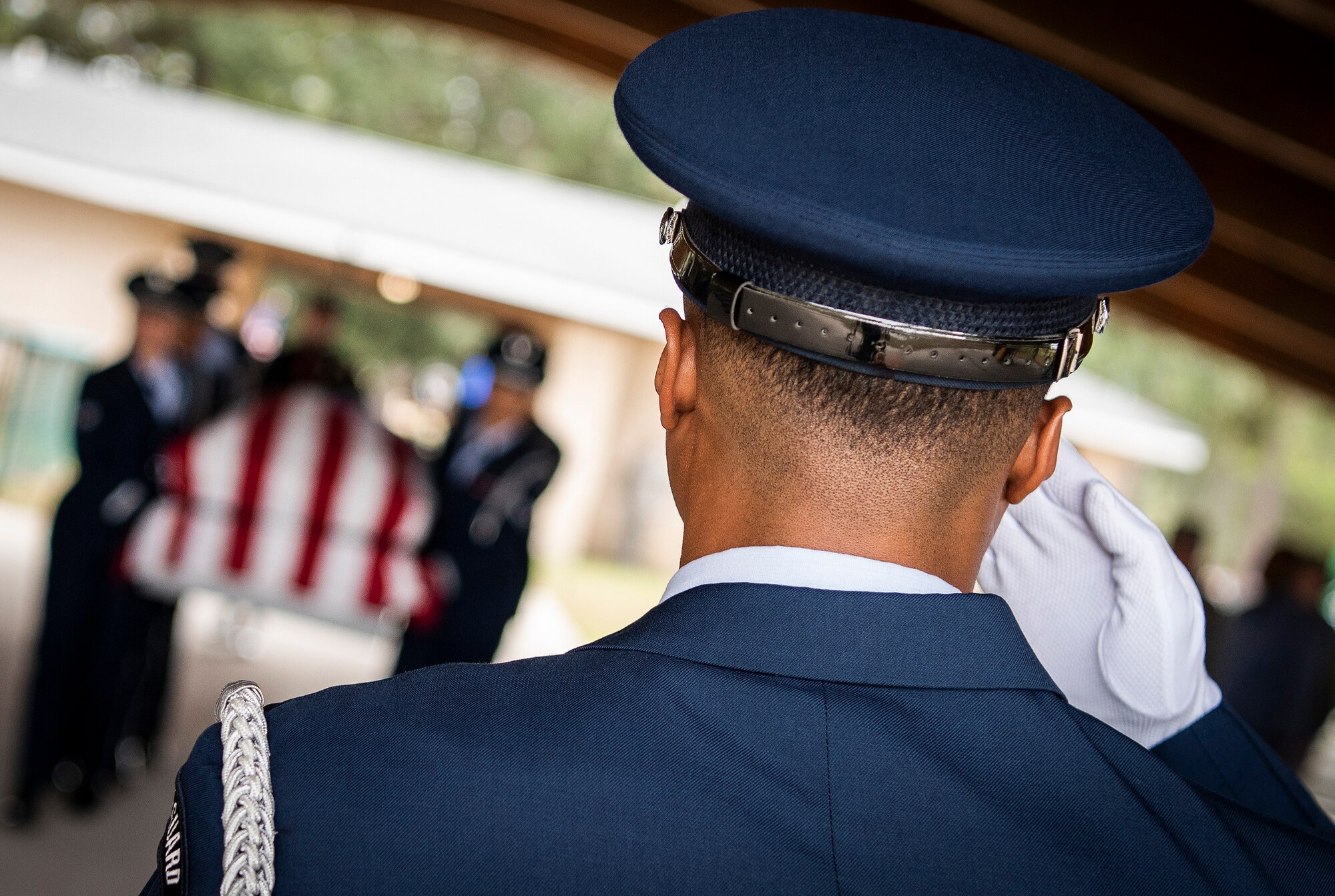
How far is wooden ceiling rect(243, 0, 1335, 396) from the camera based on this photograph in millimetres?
4566

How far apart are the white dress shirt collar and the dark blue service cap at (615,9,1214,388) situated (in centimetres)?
15

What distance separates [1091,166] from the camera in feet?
2.97

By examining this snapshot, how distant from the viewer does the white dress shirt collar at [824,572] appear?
0.92m

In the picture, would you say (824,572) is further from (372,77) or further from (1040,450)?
(372,77)

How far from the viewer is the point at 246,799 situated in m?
0.81

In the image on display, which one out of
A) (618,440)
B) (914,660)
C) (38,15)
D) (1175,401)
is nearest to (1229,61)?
(914,660)

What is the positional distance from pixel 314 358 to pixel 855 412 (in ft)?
17.8

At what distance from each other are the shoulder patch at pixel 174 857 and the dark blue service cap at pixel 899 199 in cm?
51

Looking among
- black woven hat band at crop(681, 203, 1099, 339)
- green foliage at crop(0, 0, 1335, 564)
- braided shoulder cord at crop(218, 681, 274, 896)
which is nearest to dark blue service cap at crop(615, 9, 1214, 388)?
black woven hat band at crop(681, 203, 1099, 339)

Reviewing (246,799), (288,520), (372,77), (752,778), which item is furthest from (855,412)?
(372,77)

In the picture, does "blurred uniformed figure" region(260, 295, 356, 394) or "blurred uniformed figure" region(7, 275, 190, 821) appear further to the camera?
"blurred uniformed figure" region(260, 295, 356, 394)

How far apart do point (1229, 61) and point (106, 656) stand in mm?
4718

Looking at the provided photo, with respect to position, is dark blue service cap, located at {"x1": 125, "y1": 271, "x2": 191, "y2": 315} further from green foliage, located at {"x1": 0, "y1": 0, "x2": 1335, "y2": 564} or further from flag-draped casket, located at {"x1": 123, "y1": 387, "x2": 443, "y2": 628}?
green foliage, located at {"x1": 0, "y1": 0, "x2": 1335, "y2": 564}

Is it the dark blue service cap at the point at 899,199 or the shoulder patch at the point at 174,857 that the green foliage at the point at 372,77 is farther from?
the shoulder patch at the point at 174,857
